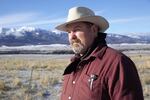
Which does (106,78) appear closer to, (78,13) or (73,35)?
(73,35)

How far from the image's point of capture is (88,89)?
2.93 meters

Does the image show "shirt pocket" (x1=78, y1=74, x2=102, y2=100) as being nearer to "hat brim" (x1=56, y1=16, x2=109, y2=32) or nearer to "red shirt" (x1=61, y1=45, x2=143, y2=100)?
"red shirt" (x1=61, y1=45, x2=143, y2=100)

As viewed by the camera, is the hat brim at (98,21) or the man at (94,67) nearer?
the man at (94,67)

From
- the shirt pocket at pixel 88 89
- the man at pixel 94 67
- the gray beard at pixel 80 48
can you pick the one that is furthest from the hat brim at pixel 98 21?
the shirt pocket at pixel 88 89

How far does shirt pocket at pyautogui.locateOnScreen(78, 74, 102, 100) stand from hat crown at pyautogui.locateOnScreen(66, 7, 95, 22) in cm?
53

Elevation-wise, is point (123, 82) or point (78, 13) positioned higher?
point (78, 13)

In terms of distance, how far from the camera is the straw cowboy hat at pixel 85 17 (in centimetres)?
324

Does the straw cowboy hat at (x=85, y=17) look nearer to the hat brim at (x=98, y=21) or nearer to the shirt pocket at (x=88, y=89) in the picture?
the hat brim at (x=98, y=21)

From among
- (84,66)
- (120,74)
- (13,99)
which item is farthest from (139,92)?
(13,99)

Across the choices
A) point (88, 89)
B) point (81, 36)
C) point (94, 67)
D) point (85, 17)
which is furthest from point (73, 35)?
point (88, 89)

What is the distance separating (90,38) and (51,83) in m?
12.3

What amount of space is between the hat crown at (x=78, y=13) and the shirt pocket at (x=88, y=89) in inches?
20.7

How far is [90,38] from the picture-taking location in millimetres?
3215

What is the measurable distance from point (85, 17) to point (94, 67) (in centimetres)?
45
